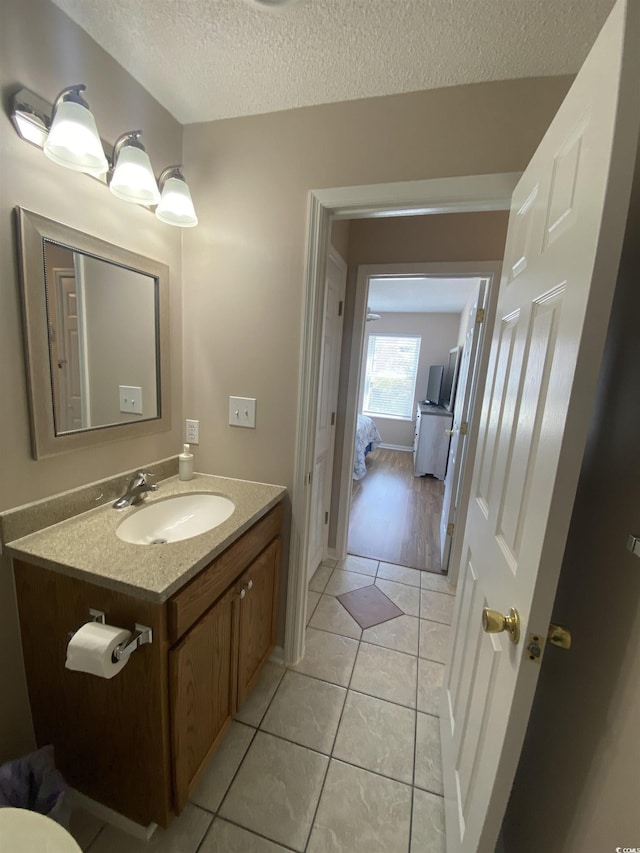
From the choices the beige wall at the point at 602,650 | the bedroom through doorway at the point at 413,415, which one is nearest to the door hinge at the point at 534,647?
the beige wall at the point at 602,650

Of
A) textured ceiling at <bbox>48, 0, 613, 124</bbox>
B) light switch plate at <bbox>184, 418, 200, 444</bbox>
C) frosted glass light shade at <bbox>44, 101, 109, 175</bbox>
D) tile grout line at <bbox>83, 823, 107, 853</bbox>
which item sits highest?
textured ceiling at <bbox>48, 0, 613, 124</bbox>

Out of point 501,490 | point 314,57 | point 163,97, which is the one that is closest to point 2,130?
point 163,97

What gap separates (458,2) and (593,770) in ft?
6.10

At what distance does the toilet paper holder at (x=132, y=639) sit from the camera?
87 centimetres

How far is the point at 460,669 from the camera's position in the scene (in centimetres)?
124

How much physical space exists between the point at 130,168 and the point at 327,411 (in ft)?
5.21

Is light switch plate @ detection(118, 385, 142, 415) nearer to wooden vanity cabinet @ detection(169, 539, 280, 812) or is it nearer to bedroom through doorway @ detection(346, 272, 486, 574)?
wooden vanity cabinet @ detection(169, 539, 280, 812)

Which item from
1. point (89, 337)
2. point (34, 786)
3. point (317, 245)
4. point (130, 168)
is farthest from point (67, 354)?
point (34, 786)

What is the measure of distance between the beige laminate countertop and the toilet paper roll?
0.10 meters

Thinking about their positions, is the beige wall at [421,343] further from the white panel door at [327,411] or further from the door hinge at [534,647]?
the door hinge at [534,647]

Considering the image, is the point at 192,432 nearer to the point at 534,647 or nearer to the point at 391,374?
the point at 534,647

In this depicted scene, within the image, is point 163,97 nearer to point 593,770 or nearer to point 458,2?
point 458,2

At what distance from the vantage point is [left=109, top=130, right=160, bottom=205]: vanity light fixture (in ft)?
3.80

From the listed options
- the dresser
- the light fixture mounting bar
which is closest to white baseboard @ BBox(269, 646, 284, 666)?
the light fixture mounting bar
